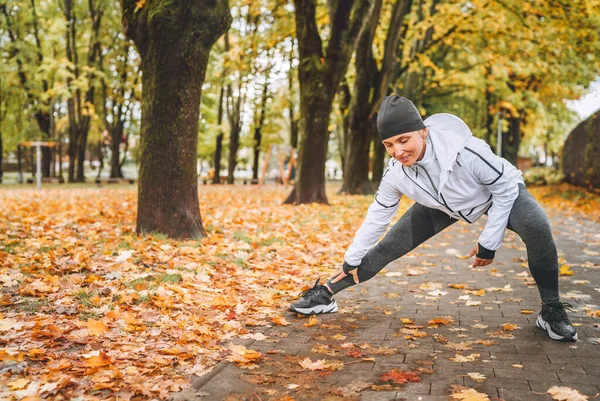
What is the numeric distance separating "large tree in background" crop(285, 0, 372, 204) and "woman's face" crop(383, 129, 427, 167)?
34.7 feet

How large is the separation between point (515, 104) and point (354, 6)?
43.1ft

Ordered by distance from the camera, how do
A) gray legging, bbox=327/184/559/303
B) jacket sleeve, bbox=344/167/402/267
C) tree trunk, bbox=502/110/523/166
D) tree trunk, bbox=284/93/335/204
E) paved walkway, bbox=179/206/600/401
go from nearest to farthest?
paved walkway, bbox=179/206/600/401 → gray legging, bbox=327/184/559/303 → jacket sleeve, bbox=344/167/402/267 → tree trunk, bbox=284/93/335/204 → tree trunk, bbox=502/110/523/166

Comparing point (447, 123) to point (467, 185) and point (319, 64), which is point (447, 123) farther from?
point (319, 64)

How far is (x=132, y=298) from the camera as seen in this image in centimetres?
491

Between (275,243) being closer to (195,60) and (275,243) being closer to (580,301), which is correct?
(195,60)

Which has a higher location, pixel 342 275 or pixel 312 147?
pixel 312 147

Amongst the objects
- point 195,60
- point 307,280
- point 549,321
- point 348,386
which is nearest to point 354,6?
point 195,60

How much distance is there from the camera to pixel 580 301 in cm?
520

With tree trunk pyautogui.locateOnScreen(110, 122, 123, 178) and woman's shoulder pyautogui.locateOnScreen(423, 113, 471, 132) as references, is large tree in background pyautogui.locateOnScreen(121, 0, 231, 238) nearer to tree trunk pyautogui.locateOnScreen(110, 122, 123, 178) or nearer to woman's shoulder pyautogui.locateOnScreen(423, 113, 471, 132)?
woman's shoulder pyautogui.locateOnScreen(423, 113, 471, 132)

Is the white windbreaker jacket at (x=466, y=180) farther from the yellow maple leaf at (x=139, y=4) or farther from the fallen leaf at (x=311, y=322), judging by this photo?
the yellow maple leaf at (x=139, y=4)

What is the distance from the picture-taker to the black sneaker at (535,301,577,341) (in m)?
3.94

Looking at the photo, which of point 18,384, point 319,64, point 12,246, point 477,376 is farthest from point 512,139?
point 18,384

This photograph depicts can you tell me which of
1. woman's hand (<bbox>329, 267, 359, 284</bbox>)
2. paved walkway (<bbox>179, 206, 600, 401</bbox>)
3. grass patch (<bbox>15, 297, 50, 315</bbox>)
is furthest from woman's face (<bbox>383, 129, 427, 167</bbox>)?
grass patch (<bbox>15, 297, 50, 315</bbox>)

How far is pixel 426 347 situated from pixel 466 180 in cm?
117
